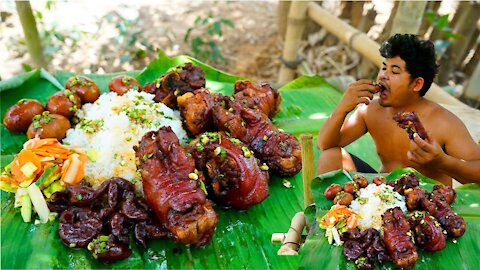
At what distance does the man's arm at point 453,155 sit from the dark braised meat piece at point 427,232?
14.2 inches

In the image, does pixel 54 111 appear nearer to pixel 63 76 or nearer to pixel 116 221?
pixel 63 76

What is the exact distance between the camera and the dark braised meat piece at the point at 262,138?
3268 mm

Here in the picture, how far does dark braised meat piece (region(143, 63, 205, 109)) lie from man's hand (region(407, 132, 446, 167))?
1769 millimetres

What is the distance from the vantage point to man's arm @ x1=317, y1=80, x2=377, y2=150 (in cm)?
294

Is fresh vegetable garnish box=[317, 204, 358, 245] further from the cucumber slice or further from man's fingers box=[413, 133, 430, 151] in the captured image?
the cucumber slice

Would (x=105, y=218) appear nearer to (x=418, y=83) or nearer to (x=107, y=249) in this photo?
(x=107, y=249)

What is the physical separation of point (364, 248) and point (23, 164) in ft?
6.88

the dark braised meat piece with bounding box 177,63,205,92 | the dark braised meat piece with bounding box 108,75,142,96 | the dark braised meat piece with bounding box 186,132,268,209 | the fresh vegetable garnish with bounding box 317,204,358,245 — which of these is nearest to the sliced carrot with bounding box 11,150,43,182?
the dark braised meat piece with bounding box 186,132,268,209

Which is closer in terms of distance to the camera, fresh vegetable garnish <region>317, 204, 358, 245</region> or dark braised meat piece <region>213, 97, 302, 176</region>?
fresh vegetable garnish <region>317, 204, 358, 245</region>

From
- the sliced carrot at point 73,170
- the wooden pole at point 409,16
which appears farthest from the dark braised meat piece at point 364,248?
the wooden pole at point 409,16

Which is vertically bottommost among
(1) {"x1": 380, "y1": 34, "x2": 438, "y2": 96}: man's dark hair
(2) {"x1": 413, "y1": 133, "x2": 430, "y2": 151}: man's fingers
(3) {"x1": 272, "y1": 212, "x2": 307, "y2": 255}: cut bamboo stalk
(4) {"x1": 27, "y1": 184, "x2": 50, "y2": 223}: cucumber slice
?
(4) {"x1": 27, "y1": 184, "x2": 50, "y2": 223}: cucumber slice

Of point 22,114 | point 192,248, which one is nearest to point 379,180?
point 192,248

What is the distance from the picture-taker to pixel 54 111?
3613 mm

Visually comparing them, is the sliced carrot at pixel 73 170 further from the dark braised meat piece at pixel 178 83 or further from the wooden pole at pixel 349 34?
the wooden pole at pixel 349 34
